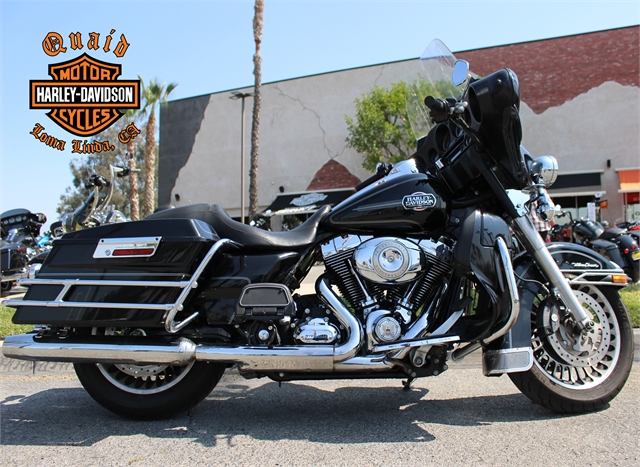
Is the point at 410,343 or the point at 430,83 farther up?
the point at 430,83

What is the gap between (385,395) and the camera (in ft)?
10.9

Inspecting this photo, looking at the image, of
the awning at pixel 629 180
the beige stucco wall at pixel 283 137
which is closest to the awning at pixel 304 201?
the beige stucco wall at pixel 283 137

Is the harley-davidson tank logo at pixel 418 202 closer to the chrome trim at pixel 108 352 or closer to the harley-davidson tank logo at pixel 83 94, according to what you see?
the chrome trim at pixel 108 352

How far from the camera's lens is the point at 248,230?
9.71 feet

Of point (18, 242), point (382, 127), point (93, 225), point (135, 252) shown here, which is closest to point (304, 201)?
point (382, 127)

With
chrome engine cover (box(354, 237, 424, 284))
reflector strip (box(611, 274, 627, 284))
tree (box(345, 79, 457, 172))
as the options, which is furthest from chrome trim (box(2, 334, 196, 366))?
tree (box(345, 79, 457, 172))

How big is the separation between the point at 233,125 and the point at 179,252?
24507mm

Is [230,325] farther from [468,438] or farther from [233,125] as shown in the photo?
[233,125]

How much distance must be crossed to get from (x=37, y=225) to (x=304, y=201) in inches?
558

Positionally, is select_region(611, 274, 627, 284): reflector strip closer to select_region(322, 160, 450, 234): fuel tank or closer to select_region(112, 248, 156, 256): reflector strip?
select_region(322, 160, 450, 234): fuel tank

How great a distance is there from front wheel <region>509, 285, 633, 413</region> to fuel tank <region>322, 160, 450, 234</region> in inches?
32.3

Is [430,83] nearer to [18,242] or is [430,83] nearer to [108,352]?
[108,352]

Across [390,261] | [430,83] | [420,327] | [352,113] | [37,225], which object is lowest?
[37,225]

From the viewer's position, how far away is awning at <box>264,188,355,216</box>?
2244 centimetres
